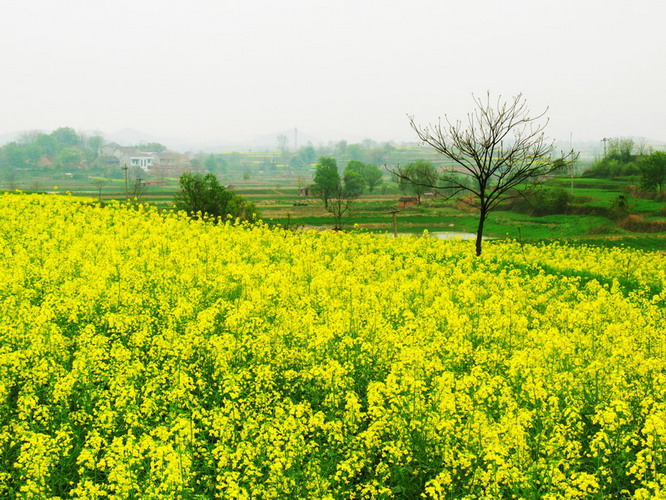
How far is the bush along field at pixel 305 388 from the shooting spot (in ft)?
22.7

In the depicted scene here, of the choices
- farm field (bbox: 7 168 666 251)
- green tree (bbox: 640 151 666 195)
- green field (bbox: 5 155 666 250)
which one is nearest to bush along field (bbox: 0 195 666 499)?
green field (bbox: 5 155 666 250)

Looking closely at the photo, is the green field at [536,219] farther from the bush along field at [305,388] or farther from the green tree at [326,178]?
the bush along field at [305,388]

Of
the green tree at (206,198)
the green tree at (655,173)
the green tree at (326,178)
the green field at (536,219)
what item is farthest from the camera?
the green tree at (326,178)

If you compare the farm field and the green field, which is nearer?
the farm field

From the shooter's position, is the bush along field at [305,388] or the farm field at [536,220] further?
the farm field at [536,220]

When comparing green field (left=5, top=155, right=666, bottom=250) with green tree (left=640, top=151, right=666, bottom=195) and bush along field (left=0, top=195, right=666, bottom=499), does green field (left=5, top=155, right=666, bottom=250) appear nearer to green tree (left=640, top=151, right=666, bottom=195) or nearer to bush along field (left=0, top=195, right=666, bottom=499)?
green tree (left=640, top=151, right=666, bottom=195)

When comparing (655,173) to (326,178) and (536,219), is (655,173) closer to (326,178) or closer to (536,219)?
(536,219)

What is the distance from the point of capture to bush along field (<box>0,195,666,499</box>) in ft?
22.7

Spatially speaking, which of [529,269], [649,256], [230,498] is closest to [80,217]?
[529,269]

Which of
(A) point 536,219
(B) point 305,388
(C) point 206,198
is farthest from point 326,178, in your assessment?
(B) point 305,388

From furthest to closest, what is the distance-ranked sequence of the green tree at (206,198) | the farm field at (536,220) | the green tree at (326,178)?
the green tree at (326,178), the farm field at (536,220), the green tree at (206,198)

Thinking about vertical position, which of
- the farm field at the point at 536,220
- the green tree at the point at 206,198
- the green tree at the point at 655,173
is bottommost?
the farm field at the point at 536,220

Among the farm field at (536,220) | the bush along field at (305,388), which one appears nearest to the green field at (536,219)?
the farm field at (536,220)

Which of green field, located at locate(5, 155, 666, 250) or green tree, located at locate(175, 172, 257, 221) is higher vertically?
green tree, located at locate(175, 172, 257, 221)
